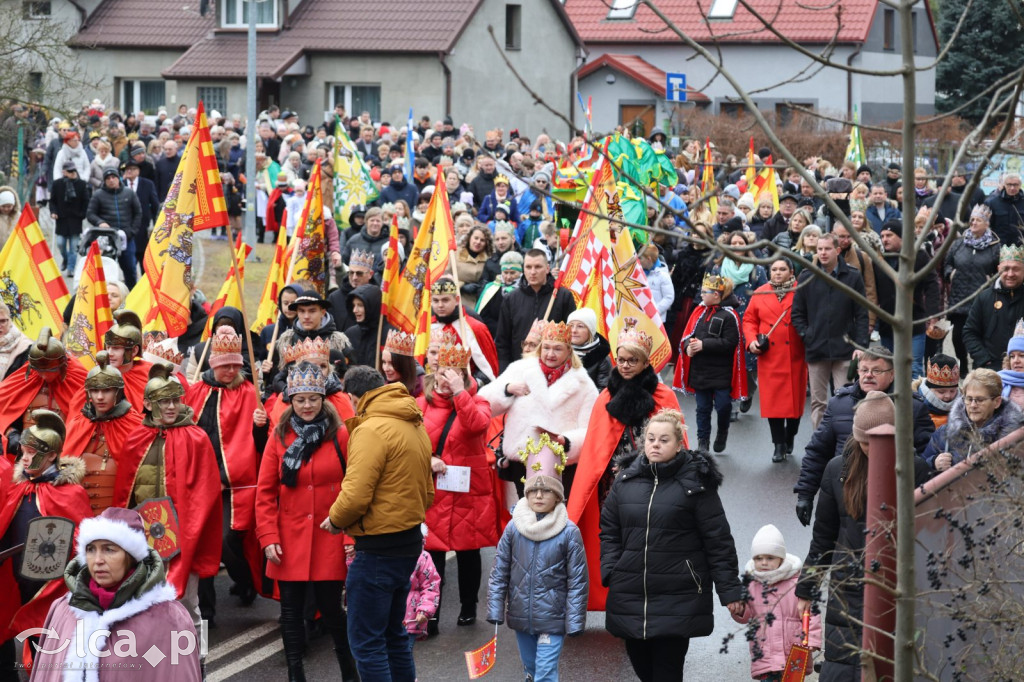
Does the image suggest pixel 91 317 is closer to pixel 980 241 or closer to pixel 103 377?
pixel 103 377

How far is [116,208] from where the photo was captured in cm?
2108

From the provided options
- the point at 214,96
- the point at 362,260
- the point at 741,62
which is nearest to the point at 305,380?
the point at 362,260

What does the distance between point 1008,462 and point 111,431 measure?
17.9 feet

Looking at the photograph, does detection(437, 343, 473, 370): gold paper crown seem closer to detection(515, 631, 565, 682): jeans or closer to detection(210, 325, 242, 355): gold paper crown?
detection(210, 325, 242, 355): gold paper crown

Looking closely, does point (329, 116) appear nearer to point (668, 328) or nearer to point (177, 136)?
point (177, 136)

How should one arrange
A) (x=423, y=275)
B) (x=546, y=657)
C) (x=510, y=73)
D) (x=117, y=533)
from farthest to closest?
1. (x=510, y=73)
2. (x=423, y=275)
3. (x=546, y=657)
4. (x=117, y=533)

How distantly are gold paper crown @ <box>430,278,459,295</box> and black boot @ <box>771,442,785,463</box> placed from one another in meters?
4.24

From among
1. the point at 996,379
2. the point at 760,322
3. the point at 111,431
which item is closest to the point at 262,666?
the point at 111,431

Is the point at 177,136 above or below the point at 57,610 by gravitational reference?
above

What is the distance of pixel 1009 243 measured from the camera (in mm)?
17734

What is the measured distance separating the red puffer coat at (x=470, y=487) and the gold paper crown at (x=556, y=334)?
1.91 ft

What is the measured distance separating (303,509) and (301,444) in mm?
373

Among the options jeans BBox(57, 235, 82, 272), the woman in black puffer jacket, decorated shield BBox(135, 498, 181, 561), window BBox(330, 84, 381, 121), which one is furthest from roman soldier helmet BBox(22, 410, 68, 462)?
window BBox(330, 84, 381, 121)

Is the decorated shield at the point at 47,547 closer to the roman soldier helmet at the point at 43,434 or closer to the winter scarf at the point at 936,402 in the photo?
the roman soldier helmet at the point at 43,434
